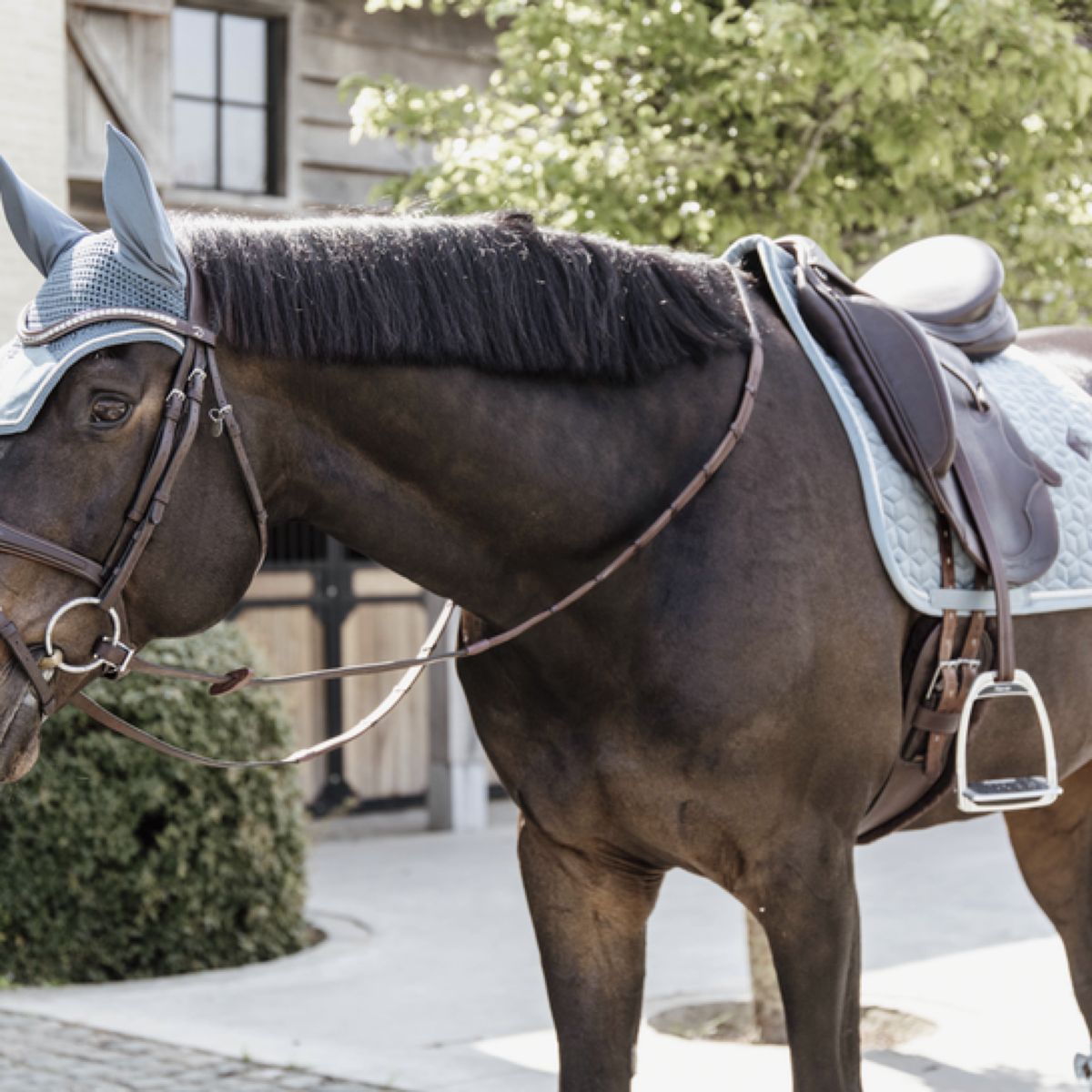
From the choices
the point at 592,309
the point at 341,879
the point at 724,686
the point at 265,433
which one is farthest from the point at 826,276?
the point at 341,879

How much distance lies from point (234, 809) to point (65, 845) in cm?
68

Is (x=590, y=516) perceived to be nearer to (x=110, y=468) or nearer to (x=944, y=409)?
(x=944, y=409)

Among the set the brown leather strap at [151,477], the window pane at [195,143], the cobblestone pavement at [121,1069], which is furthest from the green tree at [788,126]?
the window pane at [195,143]

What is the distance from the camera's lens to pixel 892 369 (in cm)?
323

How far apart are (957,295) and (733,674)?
1274 millimetres

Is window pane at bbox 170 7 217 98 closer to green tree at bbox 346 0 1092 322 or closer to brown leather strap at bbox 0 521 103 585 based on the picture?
green tree at bbox 346 0 1092 322

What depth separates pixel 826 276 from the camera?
11.4 ft

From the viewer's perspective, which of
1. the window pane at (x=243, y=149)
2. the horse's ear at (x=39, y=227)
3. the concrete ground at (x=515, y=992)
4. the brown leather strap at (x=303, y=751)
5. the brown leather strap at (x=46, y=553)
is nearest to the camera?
the brown leather strap at (x=46, y=553)

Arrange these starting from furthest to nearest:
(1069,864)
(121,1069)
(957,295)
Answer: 1. (121,1069)
2. (1069,864)
3. (957,295)

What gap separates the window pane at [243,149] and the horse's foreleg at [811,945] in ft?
25.6

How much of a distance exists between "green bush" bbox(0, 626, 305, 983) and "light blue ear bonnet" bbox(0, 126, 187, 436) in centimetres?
421

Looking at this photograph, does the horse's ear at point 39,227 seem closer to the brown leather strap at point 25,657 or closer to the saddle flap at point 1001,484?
the brown leather strap at point 25,657

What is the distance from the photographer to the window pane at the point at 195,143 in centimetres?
980

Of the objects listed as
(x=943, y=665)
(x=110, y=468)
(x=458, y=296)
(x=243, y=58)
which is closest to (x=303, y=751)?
(x=110, y=468)
